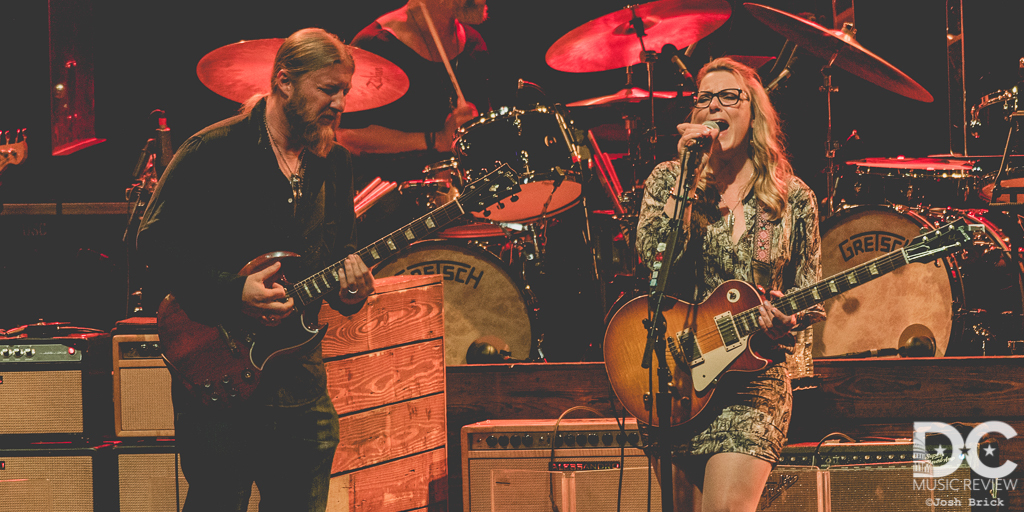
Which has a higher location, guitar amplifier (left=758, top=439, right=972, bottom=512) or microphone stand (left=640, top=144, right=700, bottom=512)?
microphone stand (left=640, top=144, right=700, bottom=512)

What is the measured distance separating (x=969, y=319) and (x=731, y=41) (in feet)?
10.0

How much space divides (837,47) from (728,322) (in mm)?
2227

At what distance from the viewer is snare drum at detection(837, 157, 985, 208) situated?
490cm

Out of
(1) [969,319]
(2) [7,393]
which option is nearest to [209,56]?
(2) [7,393]

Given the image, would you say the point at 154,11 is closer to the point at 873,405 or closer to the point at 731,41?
the point at 731,41

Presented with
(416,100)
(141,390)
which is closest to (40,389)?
(141,390)

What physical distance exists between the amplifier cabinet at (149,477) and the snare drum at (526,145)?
81.4 inches

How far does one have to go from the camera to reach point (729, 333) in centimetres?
247

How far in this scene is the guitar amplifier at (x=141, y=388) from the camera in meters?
3.87

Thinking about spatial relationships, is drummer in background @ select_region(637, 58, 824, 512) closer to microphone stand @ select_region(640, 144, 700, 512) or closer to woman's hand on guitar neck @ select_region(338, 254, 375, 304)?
microphone stand @ select_region(640, 144, 700, 512)

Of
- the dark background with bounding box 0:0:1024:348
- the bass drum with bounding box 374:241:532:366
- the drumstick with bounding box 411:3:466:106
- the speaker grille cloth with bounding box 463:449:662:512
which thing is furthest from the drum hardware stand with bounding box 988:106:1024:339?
the drumstick with bounding box 411:3:466:106

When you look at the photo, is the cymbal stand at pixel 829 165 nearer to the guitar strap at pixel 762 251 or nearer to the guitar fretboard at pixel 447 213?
the guitar strap at pixel 762 251

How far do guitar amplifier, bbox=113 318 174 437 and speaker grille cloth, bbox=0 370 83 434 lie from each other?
0.89 ft

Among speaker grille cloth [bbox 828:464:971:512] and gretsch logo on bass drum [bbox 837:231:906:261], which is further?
gretsch logo on bass drum [bbox 837:231:906:261]
